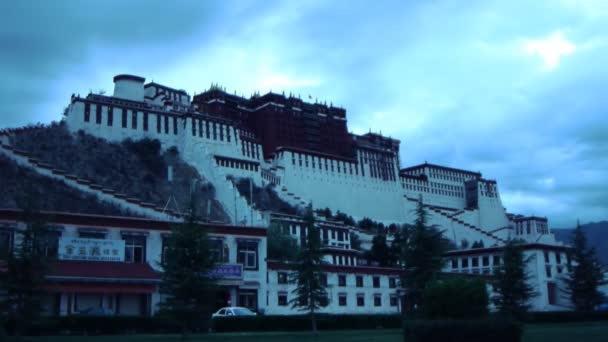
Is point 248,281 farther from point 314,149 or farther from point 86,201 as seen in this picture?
point 314,149

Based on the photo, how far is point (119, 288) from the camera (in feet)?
135

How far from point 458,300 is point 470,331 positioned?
186cm

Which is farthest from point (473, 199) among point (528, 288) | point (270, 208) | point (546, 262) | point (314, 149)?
point (528, 288)

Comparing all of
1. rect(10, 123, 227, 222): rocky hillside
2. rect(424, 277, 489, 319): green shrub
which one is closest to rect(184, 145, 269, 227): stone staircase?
rect(10, 123, 227, 222): rocky hillside

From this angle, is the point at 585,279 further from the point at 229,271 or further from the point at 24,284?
the point at 24,284

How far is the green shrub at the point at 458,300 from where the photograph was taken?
76.8 feet

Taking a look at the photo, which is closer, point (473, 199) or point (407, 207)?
point (407, 207)

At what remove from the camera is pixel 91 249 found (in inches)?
1655

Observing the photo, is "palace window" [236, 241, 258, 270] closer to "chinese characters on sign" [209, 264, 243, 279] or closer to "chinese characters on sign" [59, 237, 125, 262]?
"chinese characters on sign" [209, 264, 243, 279]

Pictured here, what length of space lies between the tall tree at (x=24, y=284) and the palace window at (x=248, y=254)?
2030 centimetres

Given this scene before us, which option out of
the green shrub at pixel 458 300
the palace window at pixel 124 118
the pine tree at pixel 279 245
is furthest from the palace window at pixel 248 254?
the palace window at pixel 124 118

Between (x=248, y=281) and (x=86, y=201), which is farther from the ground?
(x=86, y=201)

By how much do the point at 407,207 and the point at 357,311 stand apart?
6686 cm

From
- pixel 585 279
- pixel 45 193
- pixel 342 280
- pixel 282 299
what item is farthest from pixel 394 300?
pixel 45 193
